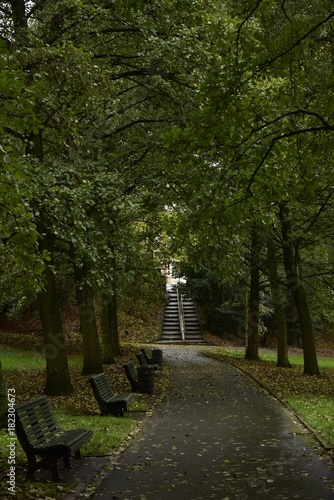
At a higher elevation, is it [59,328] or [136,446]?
[59,328]

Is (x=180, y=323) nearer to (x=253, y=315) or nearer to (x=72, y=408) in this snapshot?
(x=253, y=315)

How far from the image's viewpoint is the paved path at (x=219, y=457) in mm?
7133

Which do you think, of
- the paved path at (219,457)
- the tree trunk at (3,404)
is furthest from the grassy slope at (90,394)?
the paved path at (219,457)

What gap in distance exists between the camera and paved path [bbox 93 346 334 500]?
7.13 m

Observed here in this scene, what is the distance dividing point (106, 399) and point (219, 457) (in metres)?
4.24

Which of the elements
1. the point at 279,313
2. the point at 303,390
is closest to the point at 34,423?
the point at 303,390

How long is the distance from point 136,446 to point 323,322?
107 feet

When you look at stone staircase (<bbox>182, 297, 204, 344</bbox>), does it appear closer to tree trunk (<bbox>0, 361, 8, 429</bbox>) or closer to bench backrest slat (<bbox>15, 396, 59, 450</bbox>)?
tree trunk (<bbox>0, 361, 8, 429</bbox>)

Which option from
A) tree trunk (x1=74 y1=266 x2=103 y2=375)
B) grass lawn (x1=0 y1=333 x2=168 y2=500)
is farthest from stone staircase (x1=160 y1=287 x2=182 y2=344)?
tree trunk (x1=74 y1=266 x2=103 y2=375)

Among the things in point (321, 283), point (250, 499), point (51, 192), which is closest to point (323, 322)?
point (321, 283)

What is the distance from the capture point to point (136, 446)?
9.85 meters

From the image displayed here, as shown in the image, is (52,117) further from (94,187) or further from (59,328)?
(59,328)

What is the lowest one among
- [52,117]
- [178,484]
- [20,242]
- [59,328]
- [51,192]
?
[178,484]

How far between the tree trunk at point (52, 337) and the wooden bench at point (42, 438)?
6.14 m
